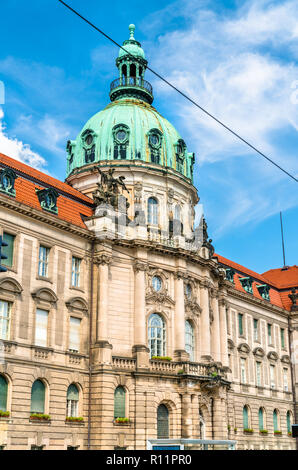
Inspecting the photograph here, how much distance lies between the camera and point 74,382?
141ft

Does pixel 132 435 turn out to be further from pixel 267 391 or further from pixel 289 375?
pixel 289 375

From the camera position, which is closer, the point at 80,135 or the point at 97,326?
the point at 97,326

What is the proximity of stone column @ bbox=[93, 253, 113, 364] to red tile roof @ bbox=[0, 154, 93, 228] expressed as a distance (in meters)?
3.14

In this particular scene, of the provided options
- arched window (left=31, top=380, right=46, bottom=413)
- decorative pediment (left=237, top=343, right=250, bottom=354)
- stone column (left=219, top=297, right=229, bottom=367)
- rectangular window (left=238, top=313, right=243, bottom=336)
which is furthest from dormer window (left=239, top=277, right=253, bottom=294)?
arched window (left=31, top=380, right=46, bottom=413)

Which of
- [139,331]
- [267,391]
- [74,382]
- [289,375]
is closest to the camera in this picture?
[74,382]

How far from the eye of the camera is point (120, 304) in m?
47.2

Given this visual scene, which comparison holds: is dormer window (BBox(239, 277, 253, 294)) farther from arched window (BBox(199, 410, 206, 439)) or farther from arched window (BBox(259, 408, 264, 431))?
arched window (BBox(199, 410, 206, 439))

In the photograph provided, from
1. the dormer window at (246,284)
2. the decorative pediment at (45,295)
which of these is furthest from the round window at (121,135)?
the dormer window at (246,284)

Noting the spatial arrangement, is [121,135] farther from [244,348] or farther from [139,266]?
[244,348]

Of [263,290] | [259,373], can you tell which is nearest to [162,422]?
[259,373]

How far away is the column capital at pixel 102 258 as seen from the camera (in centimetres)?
4650
